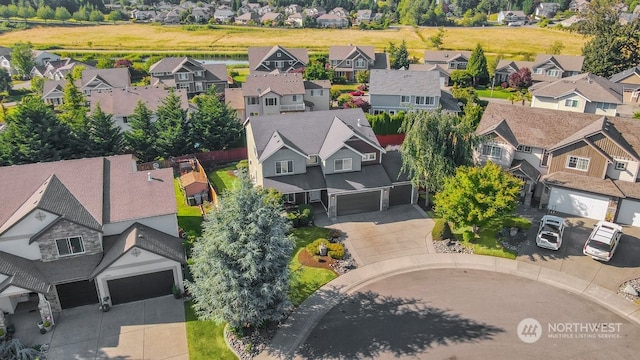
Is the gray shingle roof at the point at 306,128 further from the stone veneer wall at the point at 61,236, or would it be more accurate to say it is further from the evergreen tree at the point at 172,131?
the stone veneer wall at the point at 61,236

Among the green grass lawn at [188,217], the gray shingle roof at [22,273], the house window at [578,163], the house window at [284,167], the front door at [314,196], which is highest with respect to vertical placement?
the house window at [578,163]

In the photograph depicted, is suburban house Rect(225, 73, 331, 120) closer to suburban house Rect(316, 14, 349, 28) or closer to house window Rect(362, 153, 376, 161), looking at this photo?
house window Rect(362, 153, 376, 161)

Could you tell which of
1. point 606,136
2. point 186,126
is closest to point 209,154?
point 186,126

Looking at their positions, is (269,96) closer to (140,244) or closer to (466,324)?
(140,244)

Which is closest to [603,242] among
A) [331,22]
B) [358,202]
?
[358,202]

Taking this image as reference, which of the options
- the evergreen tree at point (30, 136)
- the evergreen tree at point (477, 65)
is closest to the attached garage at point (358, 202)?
the evergreen tree at point (30, 136)

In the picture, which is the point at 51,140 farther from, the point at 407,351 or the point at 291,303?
the point at 407,351
